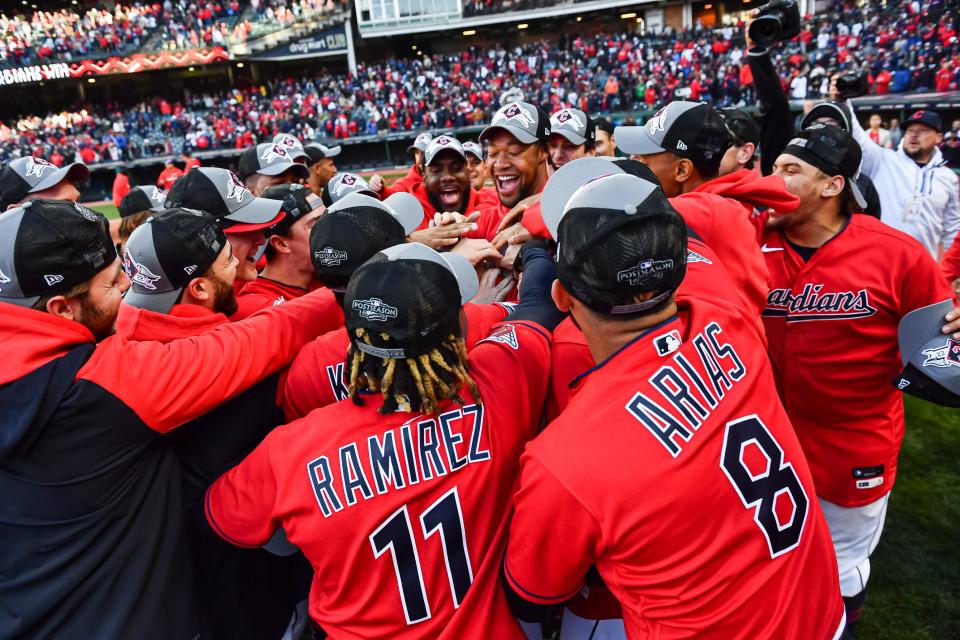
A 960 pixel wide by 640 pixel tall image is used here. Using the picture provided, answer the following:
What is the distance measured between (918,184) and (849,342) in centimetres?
409

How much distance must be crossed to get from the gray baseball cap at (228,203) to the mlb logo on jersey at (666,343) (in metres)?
2.12

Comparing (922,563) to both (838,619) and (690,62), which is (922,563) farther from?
(690,62)

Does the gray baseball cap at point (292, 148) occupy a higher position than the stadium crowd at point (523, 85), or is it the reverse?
the stadium crowd at point (523, 85)

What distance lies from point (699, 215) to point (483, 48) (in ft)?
123

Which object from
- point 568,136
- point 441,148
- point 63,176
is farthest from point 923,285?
point 63,176

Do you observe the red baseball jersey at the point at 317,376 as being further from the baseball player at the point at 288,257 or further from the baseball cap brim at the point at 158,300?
the baseball player at the point at 288,257

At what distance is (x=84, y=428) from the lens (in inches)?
68.4

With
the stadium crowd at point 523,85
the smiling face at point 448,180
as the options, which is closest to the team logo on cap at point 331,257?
the smiling face at point 448,180

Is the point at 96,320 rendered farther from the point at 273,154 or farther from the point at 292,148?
the point at 292,148

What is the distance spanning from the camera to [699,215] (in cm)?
219

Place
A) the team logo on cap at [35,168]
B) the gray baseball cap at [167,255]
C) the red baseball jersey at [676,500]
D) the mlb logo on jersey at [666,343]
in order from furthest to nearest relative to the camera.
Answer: the team logo on cap at [35,168] → the gray baseball cap at [167,255] → the mlb logo on jersey at [666,343] → the red baseball jersey at [676,500]

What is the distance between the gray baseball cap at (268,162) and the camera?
5086 mm

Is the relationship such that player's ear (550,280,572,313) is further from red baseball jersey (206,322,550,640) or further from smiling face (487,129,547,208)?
smiling face (487,129,547,208)

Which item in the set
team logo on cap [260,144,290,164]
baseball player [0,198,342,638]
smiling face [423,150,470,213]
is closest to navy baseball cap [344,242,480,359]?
baseball player [0,198,342,638]
